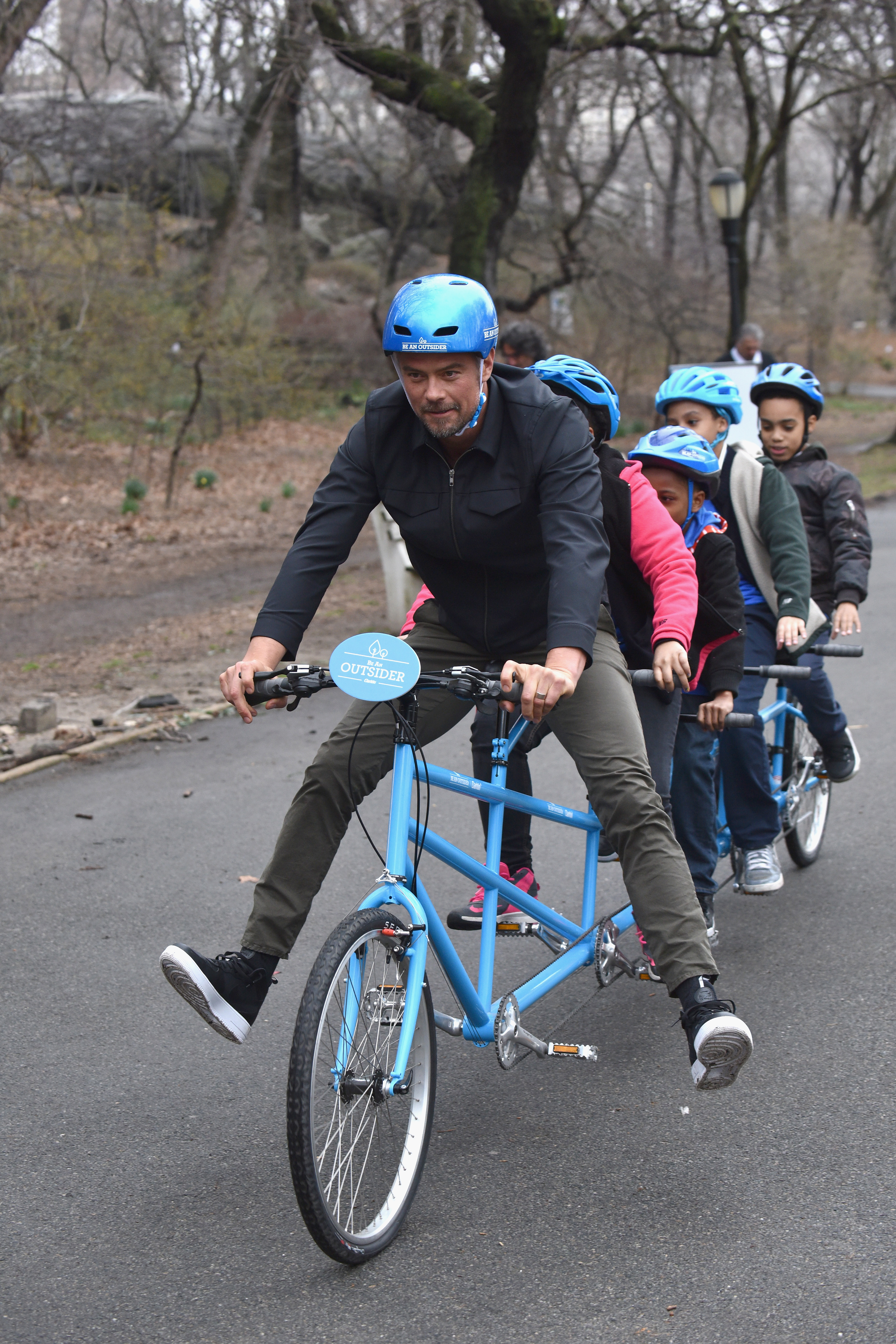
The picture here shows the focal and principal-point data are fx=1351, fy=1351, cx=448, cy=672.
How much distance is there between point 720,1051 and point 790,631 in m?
1.97

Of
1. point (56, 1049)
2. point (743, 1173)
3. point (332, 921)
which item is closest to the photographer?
point (743, 1173)

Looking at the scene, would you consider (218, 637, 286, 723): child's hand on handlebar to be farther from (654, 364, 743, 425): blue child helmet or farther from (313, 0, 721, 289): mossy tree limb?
(313, 0, 721, 289): mossy tree limb

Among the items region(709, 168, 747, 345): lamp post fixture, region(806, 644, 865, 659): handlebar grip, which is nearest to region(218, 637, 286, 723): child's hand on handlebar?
region(806, 644, 865, 659): handlebar grip

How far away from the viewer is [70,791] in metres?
6.65

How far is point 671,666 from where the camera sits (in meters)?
3.77

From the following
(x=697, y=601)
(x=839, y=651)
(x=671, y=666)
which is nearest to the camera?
(x=671, y=666)

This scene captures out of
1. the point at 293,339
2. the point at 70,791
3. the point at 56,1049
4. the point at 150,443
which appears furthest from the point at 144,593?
the point at 293,339

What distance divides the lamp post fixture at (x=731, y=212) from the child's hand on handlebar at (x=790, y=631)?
38.7 ft

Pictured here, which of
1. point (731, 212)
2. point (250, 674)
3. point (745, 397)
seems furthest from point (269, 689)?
point (731, 212)

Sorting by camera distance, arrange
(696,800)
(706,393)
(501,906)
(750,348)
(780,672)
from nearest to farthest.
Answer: (501,906) → (780,672) → (696,800) → (706,393) → (750,348)

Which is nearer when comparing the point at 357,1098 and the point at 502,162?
the point at 357,1098

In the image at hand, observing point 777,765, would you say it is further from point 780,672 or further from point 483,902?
point 483,902

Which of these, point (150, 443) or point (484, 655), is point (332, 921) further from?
point (150, 443)

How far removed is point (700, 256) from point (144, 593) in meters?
27.4
